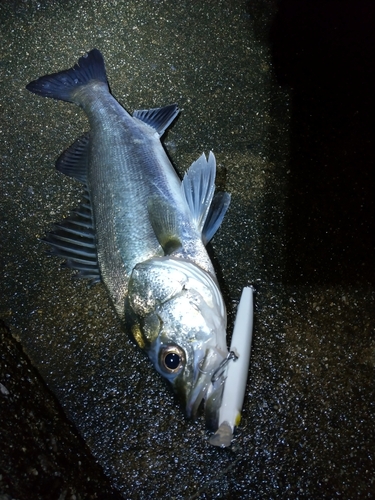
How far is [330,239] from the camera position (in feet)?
8.32

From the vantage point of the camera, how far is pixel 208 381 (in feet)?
6.17

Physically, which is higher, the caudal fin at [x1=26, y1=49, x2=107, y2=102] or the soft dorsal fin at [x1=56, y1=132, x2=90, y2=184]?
the caudal fin at [x1=26, y1=49, x2=107, y2=102]

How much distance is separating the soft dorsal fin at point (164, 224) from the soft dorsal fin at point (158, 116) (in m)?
0.66

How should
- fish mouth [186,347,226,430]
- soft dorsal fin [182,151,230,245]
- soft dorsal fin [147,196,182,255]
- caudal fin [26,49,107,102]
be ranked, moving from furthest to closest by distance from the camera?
caudal fin [26,49,107,102] → soft dorsal fin [182,151,230,245] → soft dorsal fin [147,196,182,255] → fish mouth [186,347,226,430]

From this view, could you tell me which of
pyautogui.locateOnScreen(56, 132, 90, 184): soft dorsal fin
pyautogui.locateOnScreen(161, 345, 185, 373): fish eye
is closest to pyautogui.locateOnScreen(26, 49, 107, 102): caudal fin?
pyautogui.locateOnScreen(56, 132, 90, 184): soft dorsal fin

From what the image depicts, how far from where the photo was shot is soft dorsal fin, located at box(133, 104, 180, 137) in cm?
262

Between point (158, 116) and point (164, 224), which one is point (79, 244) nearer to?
point (164, 224)

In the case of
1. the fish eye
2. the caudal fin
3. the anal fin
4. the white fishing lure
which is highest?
the caudal fin

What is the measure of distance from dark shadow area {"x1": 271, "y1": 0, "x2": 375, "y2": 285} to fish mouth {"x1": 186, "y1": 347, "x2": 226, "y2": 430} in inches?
34.7

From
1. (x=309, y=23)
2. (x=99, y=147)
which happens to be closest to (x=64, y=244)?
(x=99, y=147)

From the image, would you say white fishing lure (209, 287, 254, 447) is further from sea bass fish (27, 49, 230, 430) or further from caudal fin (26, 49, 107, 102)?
caudal fin (26, 49, 107, 102)

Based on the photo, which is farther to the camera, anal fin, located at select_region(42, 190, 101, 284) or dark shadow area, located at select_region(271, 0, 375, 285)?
Answer: dark shadow area, located at select_region(271, 0, 375, 285)

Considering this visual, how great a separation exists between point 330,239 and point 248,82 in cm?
123

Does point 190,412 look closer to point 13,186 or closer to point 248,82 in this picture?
point 13,186
